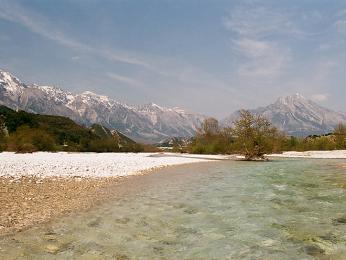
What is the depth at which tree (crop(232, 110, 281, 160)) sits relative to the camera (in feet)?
256

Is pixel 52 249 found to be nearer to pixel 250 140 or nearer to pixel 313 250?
pixel 313 250

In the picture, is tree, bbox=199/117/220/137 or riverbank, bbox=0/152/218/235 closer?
riverbank, bbox=0/152/218/235

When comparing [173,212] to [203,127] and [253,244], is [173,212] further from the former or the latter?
[203,127]

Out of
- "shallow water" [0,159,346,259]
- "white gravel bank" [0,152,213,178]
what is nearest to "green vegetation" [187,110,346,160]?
"white gravel bank" [0,152,213,178]

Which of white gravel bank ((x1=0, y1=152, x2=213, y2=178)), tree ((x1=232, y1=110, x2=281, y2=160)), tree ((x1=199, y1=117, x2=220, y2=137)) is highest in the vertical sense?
tree ((x1=199, y1=117, x2=220, y2=137))

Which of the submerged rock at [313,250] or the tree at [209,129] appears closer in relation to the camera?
the submerged rock at [313,250]

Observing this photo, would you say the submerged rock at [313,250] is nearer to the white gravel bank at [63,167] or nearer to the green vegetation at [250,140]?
Answer: the white gravel bank at [63,167]

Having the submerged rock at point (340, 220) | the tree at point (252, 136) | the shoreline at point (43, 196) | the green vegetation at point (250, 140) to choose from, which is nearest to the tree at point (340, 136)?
the green vegetation at point (250, 140)

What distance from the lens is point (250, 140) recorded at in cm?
8081

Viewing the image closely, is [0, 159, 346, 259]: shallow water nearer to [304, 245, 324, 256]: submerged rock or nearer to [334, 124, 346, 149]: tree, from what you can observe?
[304, 245, 324, 256]: submerged rock

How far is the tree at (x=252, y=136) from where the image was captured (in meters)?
78.1

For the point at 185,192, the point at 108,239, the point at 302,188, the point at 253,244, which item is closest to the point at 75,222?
the point at 108,239

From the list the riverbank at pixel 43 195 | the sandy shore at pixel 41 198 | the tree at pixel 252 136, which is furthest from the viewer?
the tree at pixel 252 136

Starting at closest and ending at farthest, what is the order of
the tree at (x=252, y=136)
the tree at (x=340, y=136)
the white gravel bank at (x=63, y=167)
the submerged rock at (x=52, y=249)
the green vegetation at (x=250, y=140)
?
the submerged rock at (x=52, y=249) → the white gravel bank at (x=63, y=167) → the tree at (x=252, y=136) → the green vegetation at (x=250, y=140) → the tree at (x=340, y=136)
